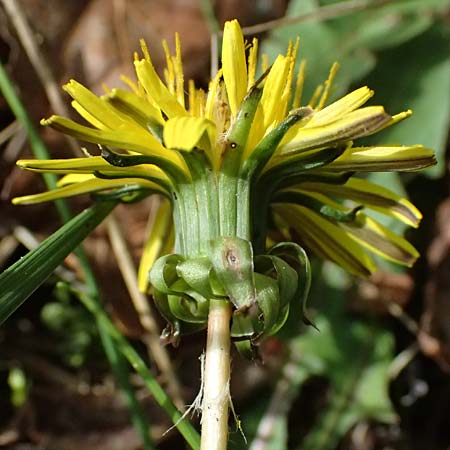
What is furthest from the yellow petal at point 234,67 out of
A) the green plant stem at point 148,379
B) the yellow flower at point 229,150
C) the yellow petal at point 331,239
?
the green plant stem at point 148,379

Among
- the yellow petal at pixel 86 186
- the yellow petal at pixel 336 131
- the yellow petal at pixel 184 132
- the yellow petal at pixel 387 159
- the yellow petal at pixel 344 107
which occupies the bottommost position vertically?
the yellow petal at pixel 387 159

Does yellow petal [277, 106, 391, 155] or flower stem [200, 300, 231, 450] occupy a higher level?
yellow petal [277, 106, 391, 155]

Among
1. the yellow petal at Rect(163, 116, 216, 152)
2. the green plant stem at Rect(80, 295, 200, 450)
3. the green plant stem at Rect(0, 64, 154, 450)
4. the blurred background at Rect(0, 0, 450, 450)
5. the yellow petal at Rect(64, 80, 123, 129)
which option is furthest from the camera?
the blurred background at Rect(0, 0, 450, 450)

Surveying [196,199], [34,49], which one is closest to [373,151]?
[196,199]

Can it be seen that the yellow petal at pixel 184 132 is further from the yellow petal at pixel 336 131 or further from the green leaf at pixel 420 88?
the green leaf at pixel 420 88

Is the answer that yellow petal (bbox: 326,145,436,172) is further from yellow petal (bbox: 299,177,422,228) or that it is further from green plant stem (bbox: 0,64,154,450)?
green plant stem (bbox: 0,64,154,450)

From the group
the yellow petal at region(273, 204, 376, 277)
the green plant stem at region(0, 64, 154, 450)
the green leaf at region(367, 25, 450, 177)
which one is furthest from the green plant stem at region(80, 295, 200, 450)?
the green leaf at region(367, 25, 450, 177)
